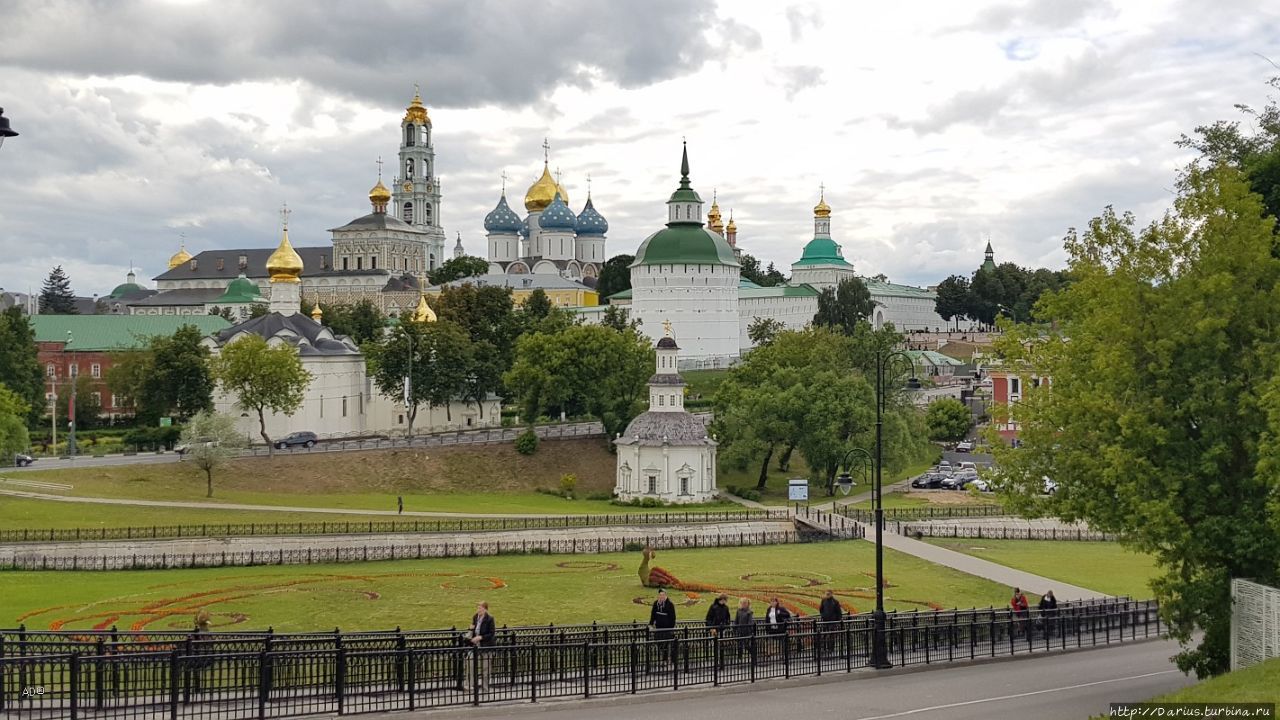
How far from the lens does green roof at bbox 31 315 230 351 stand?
9719 centimetres

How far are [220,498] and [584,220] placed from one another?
378ft

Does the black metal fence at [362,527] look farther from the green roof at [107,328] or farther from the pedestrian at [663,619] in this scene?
the green roof at [107,328]

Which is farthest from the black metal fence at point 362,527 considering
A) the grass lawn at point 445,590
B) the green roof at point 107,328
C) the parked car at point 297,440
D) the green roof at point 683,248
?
the green roof at point 683,248

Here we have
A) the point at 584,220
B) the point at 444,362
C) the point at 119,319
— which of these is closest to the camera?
the point at 444,362

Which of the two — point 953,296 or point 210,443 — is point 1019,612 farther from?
point 953,296

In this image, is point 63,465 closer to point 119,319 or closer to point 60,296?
point 119,319

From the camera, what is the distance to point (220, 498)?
5997 centimetres

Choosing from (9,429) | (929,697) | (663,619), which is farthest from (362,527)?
(929,697)

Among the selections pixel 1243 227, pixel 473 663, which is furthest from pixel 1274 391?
pixel 473 663

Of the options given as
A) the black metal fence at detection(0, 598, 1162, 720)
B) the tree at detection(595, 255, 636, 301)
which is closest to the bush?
the black metal fence at detection(0, 598, 1162, 720)

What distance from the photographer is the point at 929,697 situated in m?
22.5

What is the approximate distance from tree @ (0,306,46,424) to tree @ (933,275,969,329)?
363 feet

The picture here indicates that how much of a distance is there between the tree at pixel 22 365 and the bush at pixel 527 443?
27273 millimetres

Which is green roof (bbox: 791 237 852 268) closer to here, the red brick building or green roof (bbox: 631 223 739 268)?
green roof (bbox: 631 223 739 268)
